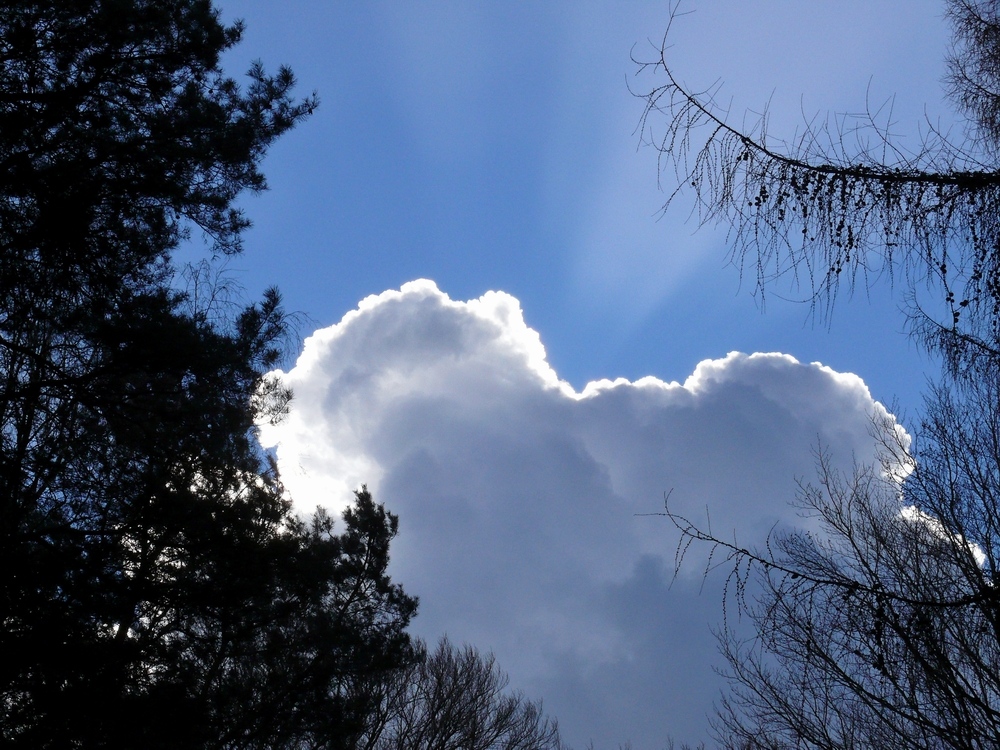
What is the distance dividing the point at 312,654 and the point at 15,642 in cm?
284

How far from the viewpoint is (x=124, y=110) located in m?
5.92

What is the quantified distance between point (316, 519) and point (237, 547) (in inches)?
195

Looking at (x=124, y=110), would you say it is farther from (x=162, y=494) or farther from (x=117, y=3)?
(x=162, y=494)

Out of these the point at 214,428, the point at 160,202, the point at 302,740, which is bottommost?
the point at 302,740

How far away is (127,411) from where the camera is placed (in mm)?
5797

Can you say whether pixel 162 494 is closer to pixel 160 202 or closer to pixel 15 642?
pixel 15 642

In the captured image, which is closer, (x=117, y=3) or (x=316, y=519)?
(x=117, y=3)

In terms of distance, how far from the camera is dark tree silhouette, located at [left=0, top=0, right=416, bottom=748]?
529 cm

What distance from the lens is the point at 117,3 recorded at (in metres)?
5.64

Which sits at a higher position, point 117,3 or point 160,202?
point 117,3

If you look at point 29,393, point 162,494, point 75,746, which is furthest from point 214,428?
point 75,746

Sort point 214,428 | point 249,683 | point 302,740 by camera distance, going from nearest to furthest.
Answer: point 214,428 → point 249,683 → point 302,740

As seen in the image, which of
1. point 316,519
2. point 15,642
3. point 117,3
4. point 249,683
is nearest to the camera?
point 15,642

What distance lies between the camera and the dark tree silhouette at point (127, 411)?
17.4 ft
